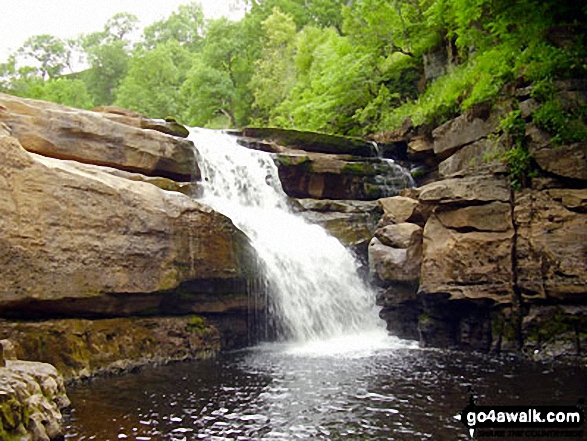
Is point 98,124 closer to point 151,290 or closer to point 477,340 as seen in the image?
point 151,290

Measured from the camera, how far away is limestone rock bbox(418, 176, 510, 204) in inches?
511

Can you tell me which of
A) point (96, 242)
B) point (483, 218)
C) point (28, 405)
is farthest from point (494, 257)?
point (28, 405)

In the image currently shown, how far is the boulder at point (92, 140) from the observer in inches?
556

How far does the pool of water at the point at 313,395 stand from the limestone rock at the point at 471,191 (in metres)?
3.89

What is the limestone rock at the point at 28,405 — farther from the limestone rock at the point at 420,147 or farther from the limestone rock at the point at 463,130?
the limestone rock at the point at 420,147

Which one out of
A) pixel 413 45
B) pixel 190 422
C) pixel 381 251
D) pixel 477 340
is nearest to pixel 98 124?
pixel 381 251

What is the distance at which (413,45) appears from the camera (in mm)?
22266

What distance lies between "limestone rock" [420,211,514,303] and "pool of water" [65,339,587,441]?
166 cm

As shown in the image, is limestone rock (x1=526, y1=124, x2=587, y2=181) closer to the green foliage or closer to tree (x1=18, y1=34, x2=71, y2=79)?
the green foliage

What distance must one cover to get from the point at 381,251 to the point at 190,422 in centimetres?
843

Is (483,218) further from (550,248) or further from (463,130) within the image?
(463,130)

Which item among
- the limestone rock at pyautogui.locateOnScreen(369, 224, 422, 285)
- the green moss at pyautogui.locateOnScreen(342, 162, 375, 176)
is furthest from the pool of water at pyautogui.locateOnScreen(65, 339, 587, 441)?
the green moss at pyautogui.locateOnScreen(342, 162, 375, 176)

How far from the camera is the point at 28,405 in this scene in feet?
21.5

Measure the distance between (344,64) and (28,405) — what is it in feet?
70.1
